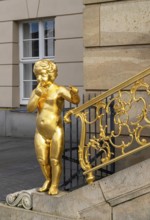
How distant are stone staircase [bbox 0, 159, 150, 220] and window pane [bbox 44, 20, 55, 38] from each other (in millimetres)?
8892

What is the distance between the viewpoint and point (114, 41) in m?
7.03

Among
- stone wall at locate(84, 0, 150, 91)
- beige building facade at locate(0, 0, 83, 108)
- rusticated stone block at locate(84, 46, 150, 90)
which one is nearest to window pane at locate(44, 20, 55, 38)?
beige building facade at locate(0, 0, 83, 108)

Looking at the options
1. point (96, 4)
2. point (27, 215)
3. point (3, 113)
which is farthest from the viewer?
point (3, 113)

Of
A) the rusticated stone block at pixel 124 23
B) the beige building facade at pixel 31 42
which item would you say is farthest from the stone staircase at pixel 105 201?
the beige building facade at pixel 31 42

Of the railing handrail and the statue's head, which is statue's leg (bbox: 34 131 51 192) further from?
the statue's head

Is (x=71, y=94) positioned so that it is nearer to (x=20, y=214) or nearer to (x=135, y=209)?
(x=135, y=209)

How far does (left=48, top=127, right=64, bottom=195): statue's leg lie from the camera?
5211 millimetres

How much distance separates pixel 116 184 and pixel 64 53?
8366 mm

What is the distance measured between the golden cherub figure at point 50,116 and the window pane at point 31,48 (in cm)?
894

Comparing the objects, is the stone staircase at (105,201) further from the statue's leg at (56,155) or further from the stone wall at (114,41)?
the stone wall at (114,41)

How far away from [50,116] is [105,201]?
1196mm

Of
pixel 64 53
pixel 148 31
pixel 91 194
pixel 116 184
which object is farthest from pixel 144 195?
pixel 64 53

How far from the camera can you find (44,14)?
13.2 m

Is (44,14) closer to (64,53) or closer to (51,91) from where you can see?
(64,53)
